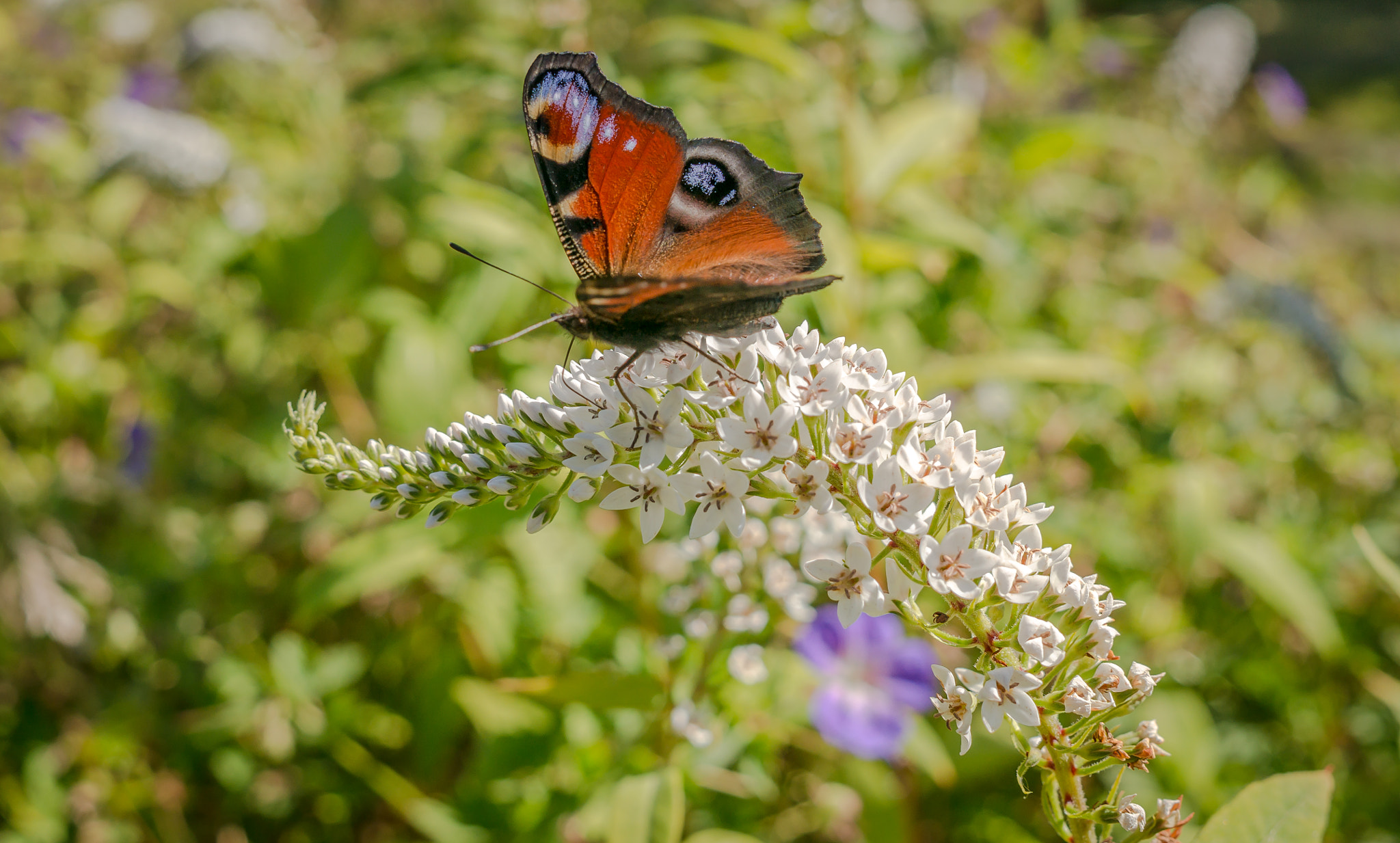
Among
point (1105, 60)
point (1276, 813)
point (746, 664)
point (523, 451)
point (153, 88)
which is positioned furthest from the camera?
point (1105, 60)

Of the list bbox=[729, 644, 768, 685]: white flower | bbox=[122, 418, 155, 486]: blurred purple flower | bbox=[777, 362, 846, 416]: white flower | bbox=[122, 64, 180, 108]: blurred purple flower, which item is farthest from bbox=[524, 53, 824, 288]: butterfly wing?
bbox=[122, 64, 180, 108]: blurred purple flower

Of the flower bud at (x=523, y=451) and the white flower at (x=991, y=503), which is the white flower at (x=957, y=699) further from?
the flower bud at (x=523, y=451)

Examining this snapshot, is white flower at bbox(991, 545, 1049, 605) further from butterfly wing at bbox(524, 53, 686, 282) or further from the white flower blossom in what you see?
butterfly wing at bbox(524, 53, 686, 282)

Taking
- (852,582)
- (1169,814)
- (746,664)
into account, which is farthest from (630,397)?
(1169,814)

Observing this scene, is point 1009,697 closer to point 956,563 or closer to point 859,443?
point 956,563

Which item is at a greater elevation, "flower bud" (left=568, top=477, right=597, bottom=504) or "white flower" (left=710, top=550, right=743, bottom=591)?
"flower bud" (left=568, top=477, right=597, bottom=504)

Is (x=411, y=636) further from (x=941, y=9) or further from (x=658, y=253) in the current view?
(x=941, y=9)

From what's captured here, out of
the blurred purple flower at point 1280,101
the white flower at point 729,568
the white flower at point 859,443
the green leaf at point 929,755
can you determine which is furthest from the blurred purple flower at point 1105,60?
the white flower at point 859,443
